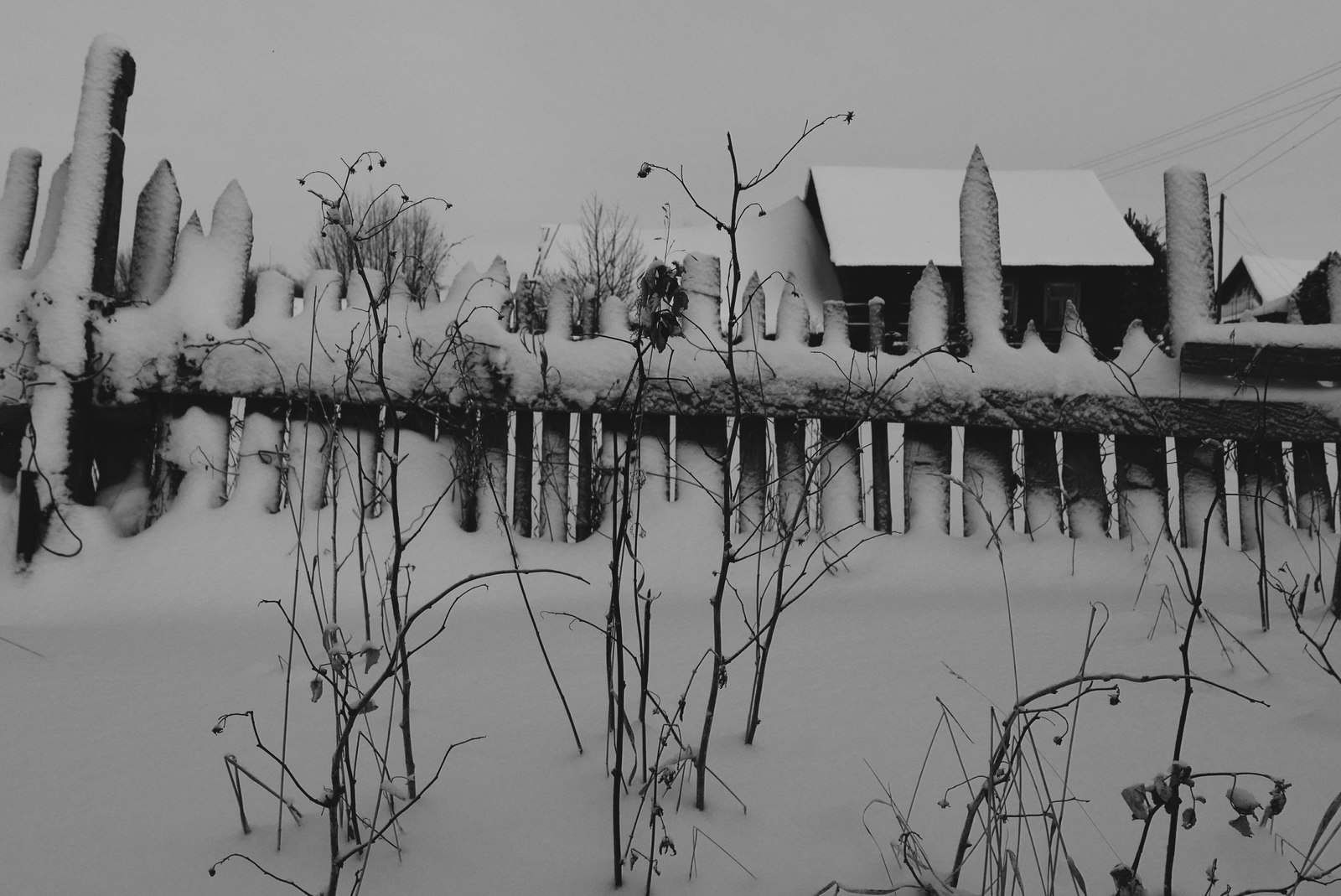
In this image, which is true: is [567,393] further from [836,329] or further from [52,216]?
[52,216]

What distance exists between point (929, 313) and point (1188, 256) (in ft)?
2.90

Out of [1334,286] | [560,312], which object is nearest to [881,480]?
[560,312]

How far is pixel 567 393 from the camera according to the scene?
284 cm

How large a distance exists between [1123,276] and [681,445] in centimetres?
1723

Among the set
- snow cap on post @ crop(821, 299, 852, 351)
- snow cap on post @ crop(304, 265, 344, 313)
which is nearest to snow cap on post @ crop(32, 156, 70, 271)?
snow cap on post @ crop(304, 265, 344, 313)

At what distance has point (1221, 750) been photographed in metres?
1.34

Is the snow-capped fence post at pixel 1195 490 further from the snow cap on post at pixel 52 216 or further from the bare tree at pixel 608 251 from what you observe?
the bare tree at pixel 608 251

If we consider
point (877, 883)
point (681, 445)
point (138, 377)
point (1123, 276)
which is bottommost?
point (877, 883)

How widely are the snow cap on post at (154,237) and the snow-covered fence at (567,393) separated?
0.01 metres

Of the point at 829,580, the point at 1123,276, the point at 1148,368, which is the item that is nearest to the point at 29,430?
the point at 829,580

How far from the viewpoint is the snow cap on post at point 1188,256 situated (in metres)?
2.88

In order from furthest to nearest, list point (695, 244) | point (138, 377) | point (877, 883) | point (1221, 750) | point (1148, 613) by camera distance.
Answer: point (695, 244) → point (138, 377) → point (1148, 613) → point (1221, 750) → point (877, 883)

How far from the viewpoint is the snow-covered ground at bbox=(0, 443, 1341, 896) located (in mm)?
1094

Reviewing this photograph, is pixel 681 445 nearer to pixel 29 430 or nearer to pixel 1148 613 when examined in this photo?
pixel 1148 613
